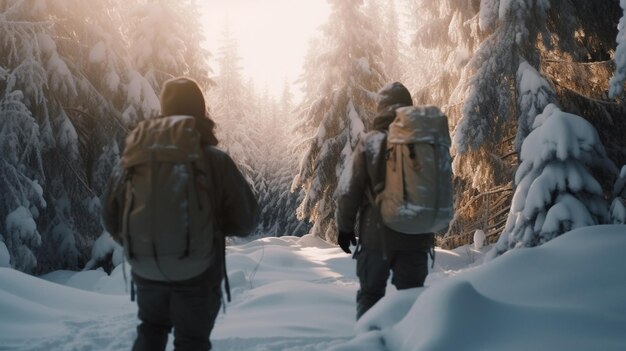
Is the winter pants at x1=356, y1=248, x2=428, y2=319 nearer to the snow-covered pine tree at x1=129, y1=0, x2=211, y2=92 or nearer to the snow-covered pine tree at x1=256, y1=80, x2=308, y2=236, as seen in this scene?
the snow-covered pine tree at x1=129, y1=0, x2=211, y2=92

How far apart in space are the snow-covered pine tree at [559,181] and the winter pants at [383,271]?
12.2 ft

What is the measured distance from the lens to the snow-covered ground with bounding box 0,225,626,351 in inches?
115

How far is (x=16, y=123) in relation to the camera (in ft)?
35.1

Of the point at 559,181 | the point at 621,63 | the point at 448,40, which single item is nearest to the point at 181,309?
the point at 621,63

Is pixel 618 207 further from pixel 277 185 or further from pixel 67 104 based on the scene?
pixel 277 185

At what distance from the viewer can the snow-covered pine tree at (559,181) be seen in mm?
6898

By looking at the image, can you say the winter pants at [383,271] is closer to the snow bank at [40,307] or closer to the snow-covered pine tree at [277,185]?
the snow bank at [40,307]

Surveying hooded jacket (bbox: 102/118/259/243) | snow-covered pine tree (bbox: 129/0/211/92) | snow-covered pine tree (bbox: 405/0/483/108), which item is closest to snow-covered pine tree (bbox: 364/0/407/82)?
snow-covered pine tree (bbox: 129/0/211/92)

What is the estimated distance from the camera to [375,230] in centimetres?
404

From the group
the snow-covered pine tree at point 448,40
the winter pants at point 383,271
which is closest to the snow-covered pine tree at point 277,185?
the snow-covered pine tree at point 448,40

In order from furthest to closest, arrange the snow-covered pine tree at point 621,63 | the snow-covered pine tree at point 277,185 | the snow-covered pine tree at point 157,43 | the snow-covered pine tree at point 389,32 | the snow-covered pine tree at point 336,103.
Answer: the snow-covered pine tree at point 277,185 → the snow-covered pine tree at point 389,32 → the snow-covered pine tree at point 336,103 → the snow-covered pine tree at point 157,43 → the snow-covered pine tree at point 621,63

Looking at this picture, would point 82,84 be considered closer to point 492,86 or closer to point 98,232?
point 98,232

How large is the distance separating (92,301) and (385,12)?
Result: 1253 inches

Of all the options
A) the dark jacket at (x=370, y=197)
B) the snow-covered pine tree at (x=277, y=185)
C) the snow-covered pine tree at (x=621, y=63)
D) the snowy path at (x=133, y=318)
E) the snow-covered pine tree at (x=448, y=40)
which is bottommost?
the snow-covered pine tree at (x=277, y=185)
